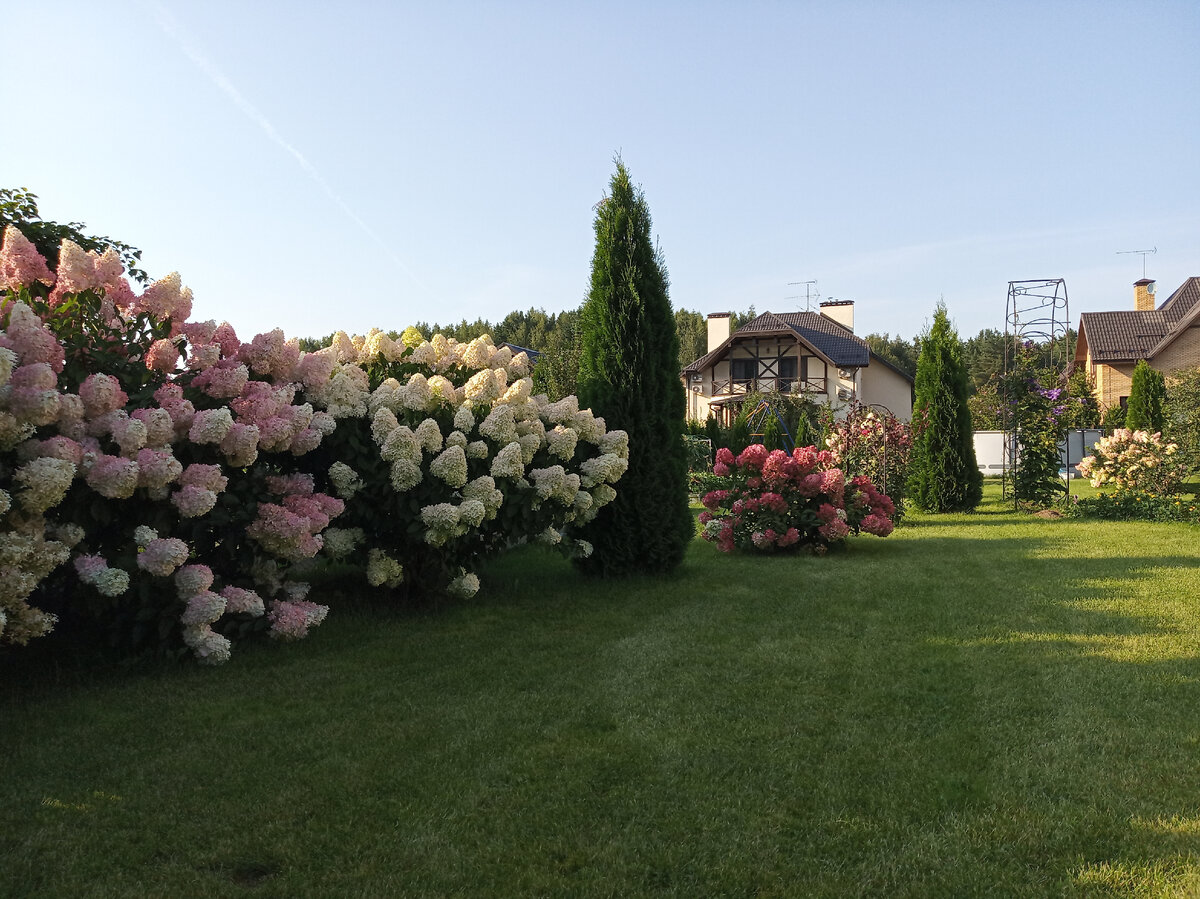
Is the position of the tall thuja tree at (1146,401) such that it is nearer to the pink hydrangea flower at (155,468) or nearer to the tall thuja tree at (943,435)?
the tall thuja tree at (943,435)

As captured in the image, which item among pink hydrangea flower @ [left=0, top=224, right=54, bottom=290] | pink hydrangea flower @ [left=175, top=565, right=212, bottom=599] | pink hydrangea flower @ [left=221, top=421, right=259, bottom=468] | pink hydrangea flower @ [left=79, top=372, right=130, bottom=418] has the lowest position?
pink hydrangea flower @ [left=175, top=565, right=212, bottom=599]

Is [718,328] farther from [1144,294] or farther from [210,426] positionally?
[210,426]

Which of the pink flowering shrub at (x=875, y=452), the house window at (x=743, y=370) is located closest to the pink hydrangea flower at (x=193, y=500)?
the pink flowering shrub at (x=875, y=452)

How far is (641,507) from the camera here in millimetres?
7484

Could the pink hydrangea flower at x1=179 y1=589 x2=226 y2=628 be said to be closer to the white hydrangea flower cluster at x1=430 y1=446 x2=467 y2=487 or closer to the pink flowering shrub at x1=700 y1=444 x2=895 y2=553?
the white hydrangea flower cluster at x1=430 y1=446 x2=467 y2=487

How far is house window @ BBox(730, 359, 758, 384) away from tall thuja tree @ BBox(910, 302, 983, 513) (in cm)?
1995

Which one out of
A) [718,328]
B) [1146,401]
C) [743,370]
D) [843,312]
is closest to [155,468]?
[1146,401]

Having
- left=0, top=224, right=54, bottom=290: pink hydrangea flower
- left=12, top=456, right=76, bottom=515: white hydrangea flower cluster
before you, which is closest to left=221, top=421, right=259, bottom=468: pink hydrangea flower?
left=12, top=456, right=76, bottom=515: white hydrangea flower cluster

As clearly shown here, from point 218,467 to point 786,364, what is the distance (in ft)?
102

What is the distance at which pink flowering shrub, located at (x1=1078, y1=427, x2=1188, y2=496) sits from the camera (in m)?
12.5

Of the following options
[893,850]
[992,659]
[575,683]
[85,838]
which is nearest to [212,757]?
[85,838]

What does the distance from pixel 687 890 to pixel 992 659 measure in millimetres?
3043

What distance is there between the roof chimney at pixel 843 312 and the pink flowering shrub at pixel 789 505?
97.3 feet

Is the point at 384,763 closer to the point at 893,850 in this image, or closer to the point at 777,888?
the point at 777,888
